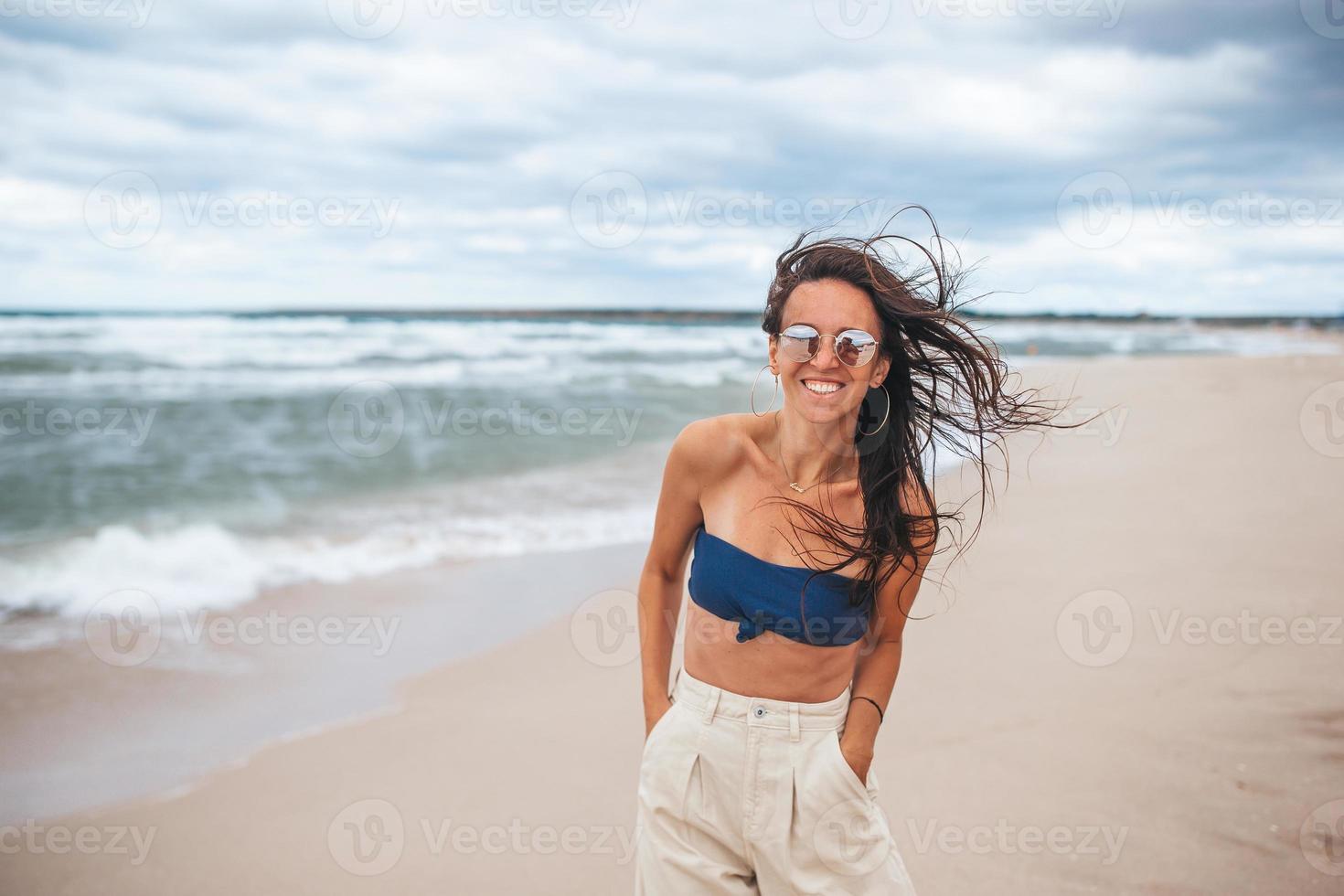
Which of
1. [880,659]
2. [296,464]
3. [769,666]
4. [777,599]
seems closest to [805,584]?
[777,599]

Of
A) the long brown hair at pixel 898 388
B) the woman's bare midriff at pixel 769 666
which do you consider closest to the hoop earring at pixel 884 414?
the long brown hair at pixel 898 388

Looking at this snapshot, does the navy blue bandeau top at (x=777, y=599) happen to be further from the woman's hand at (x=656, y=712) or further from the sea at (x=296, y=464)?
the sea at (x=296, y=464)

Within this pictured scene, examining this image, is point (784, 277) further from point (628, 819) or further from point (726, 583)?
point (628, 819)


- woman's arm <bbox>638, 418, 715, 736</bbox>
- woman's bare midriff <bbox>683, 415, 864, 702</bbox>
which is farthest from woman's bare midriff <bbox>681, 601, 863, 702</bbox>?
woman's arm <bbox>638, 418, 715, 736</bbox>

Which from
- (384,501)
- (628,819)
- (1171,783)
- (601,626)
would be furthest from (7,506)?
(1171,783)

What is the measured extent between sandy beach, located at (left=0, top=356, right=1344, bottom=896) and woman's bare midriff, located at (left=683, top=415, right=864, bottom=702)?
1722 mm

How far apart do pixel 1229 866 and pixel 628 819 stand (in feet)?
8.00

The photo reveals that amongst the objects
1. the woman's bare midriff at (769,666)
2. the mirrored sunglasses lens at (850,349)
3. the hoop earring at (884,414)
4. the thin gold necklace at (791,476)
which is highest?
the mirrored sunglasses lens at (850,349)

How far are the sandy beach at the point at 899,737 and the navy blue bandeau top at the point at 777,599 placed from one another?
1.82m

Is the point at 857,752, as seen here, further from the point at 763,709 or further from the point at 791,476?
the point at 791,476

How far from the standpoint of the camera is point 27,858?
370cm

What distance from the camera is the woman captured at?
7.17ft

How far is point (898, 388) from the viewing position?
2.51 meters

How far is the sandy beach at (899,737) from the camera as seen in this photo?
3.59 metres
